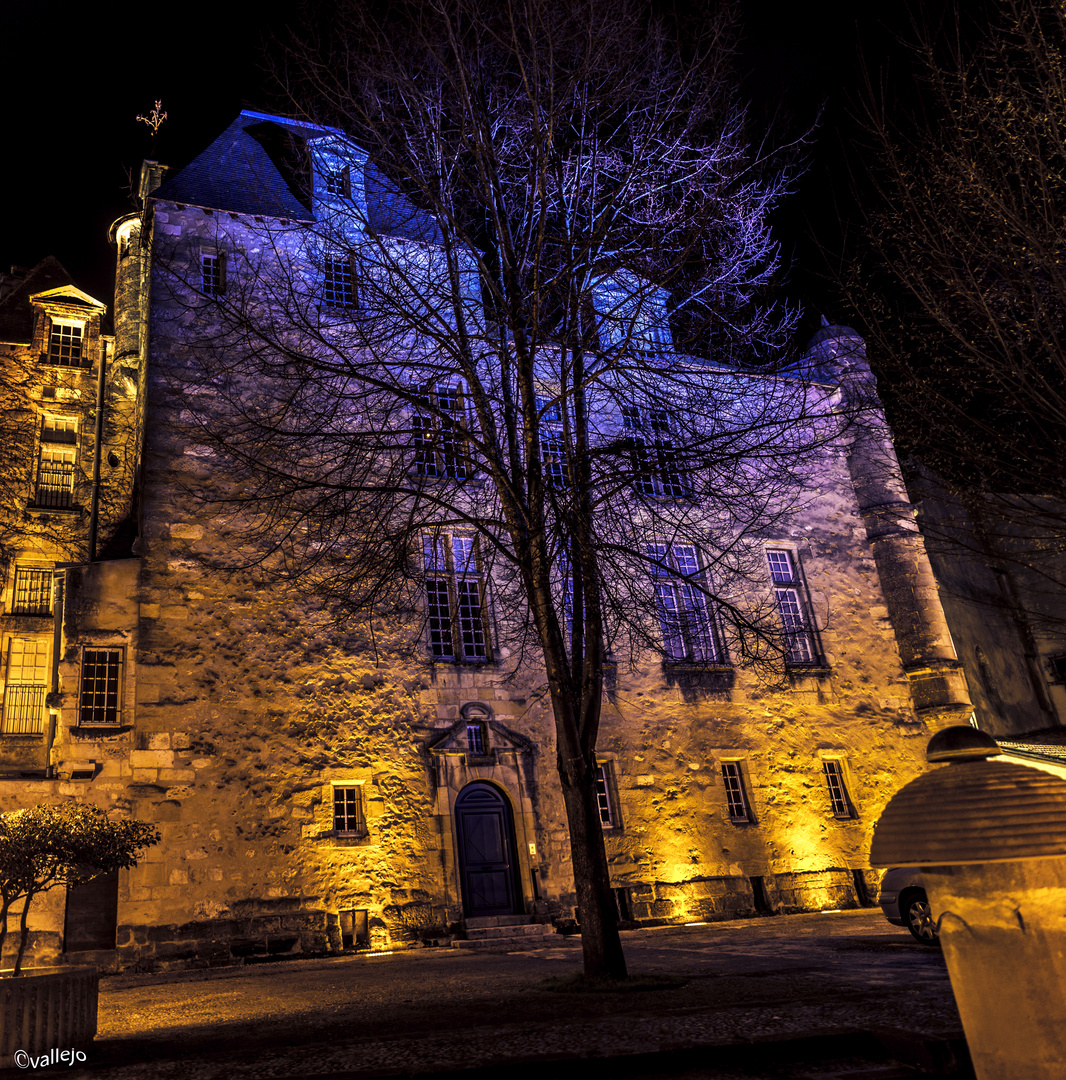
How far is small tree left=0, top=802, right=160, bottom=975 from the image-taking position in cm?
611

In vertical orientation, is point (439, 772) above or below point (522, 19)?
below

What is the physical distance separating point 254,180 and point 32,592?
9823mm

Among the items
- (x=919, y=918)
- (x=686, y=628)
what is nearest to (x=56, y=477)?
(x=686, y=628)

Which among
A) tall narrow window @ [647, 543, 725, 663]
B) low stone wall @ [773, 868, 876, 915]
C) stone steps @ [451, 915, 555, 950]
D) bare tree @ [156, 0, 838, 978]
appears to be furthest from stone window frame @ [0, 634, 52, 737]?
low stone wall @ [773, 868, 876, 915]

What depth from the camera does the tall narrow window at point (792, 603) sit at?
19578 millimetres

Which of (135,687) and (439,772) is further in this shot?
(439,772)

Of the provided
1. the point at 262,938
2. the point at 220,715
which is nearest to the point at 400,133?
the point at 220,715

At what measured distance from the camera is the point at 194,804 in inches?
537

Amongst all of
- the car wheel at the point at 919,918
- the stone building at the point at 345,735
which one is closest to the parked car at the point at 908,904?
the car wheel at the point at 919,918

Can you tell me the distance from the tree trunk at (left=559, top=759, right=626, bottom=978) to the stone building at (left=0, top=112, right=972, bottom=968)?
5795mm

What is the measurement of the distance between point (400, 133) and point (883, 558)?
610 inches

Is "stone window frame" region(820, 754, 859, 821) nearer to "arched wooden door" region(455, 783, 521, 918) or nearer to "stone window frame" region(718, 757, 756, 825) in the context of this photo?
"stone window frame" region(718, 757, 756, 825)

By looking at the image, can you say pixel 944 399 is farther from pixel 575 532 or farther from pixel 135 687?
pixel 135 687

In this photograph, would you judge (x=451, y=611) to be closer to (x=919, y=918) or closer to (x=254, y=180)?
(x=919, y=918)
